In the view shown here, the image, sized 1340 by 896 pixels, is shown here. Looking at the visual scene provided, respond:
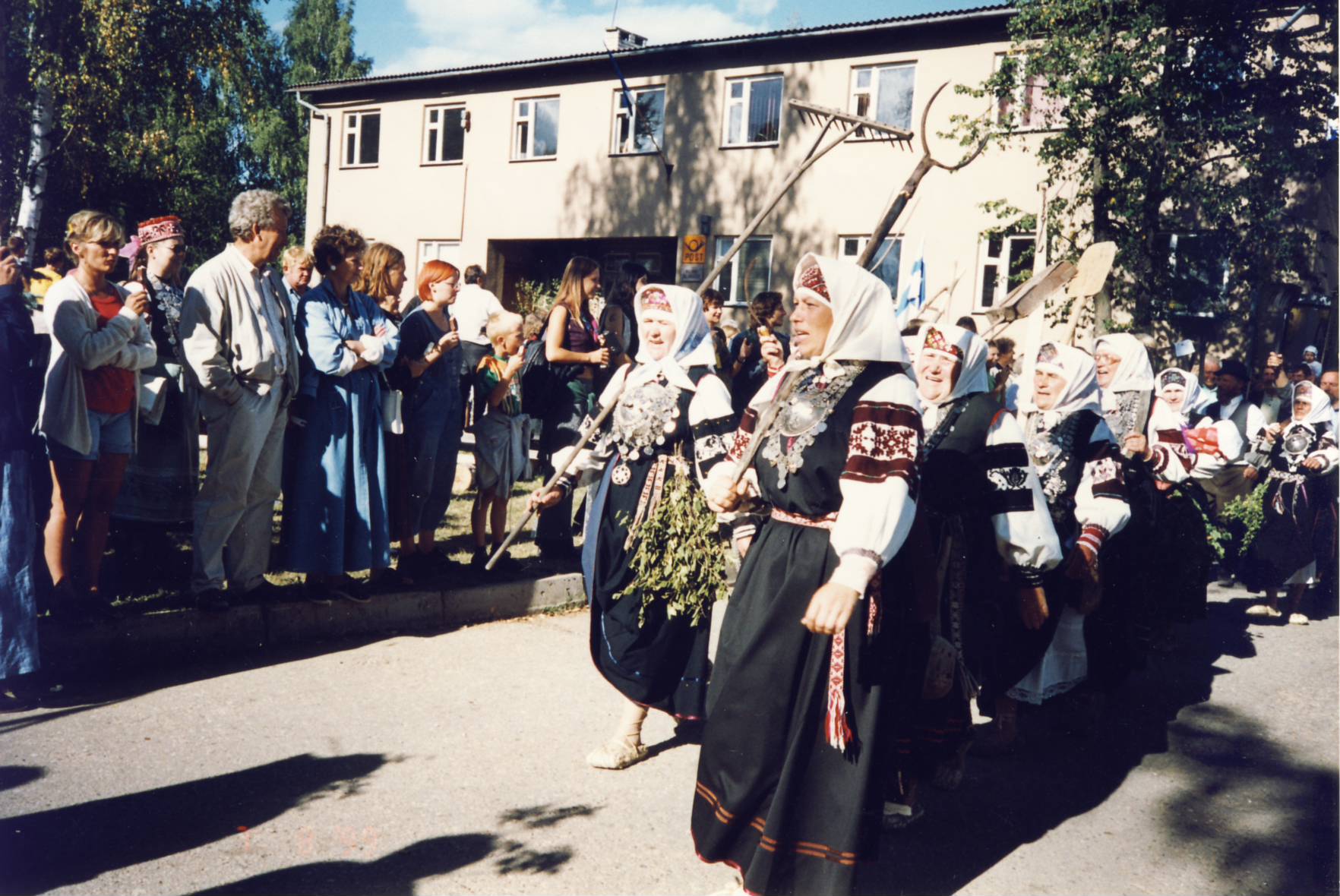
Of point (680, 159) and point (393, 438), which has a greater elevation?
point (680, 159)

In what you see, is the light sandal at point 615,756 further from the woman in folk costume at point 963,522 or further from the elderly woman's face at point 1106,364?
the elderly woman's face at point 1106,364

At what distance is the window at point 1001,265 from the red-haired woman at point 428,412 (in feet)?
44.7

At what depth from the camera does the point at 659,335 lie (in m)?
4.73

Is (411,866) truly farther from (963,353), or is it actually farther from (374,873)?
(963,353)

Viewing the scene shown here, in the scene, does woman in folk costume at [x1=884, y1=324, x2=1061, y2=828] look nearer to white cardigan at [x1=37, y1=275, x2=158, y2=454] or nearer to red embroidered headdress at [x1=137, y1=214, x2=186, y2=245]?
white cardigan at [x1=37, y1=275, x2=158, y2=454]

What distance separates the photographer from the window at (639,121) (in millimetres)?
22766

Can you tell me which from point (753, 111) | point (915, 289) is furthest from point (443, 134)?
point (915, 289)

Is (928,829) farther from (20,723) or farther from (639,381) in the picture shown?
(20,723)

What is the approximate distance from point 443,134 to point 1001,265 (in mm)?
13853

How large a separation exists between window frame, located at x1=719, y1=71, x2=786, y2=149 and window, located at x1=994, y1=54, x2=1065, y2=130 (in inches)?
169

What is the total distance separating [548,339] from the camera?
7387 millimetres

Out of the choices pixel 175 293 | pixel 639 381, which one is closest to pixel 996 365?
pixel 639 381

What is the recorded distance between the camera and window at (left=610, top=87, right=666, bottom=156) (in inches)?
896

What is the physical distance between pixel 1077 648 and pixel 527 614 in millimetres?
3362
